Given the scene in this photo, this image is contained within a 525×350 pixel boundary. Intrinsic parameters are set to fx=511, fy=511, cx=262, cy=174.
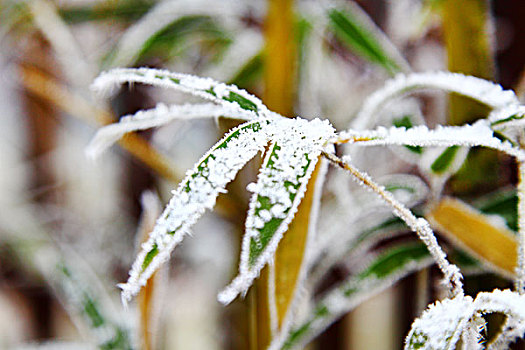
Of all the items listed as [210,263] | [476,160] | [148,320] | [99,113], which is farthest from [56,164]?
[476,160]

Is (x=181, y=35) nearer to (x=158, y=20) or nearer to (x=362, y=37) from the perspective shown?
(x=158, y=20)

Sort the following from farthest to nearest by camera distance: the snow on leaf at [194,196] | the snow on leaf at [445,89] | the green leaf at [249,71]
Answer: the green leaf at [249,71], the snow on leaf at [445,89], the snow on leaf at [194,196]

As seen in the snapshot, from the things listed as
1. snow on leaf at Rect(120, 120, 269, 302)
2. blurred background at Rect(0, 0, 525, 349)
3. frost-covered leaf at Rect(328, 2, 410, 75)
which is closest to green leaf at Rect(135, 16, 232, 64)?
blurred background at Rect(0, 0, 525, 349)

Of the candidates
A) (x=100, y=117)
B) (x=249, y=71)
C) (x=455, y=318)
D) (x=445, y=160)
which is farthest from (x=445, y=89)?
(x=100, y=117)

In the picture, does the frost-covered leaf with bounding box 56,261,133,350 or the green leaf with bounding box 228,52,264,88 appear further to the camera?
the green leaf with bounding box 228,52,264,88

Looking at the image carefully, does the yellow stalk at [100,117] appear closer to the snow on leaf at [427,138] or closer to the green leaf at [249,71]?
the green leaf at [249,71]

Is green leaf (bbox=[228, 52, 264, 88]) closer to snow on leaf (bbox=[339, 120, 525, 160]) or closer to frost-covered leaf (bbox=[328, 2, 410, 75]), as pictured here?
frost-covered leaf (bbox=[328, 2, 410, 75])

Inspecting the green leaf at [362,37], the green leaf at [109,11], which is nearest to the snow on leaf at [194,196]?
the green leaf at [362,37]
